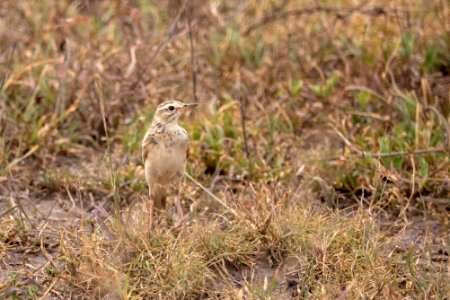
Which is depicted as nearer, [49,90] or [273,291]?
[273,291]

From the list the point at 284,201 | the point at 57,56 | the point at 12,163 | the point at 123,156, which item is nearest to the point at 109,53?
the point at 57,56

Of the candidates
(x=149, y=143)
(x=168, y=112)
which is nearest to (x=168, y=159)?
(x=149, y=143)

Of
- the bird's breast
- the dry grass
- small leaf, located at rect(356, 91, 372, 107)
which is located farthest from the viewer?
small leaf, located at rect(356, 91, 372, 107)

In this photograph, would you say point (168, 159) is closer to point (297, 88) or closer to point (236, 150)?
point (236, 150)

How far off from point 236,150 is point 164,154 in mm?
1385

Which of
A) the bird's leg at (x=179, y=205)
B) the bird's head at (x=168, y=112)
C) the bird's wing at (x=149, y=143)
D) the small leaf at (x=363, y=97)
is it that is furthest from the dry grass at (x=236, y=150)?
the bird's head at (x=168, y=112)

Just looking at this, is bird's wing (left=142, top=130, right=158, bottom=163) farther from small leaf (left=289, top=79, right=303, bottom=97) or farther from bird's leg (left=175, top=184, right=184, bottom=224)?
small leaf (left=289, top=79, right=303, bottom=97)

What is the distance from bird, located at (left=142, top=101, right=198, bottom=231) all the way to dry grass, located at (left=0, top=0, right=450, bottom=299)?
9.0 inches

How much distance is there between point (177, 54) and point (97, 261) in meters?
3.81

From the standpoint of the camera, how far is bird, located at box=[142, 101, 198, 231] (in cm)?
588

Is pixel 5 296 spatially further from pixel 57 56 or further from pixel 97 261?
pixel 57 56

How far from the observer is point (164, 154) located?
231 inches

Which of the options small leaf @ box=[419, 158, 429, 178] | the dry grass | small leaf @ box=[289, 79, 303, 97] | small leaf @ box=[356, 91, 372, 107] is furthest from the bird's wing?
small leaf @ box=[356, 91, 372, 107]

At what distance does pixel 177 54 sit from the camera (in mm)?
8617
